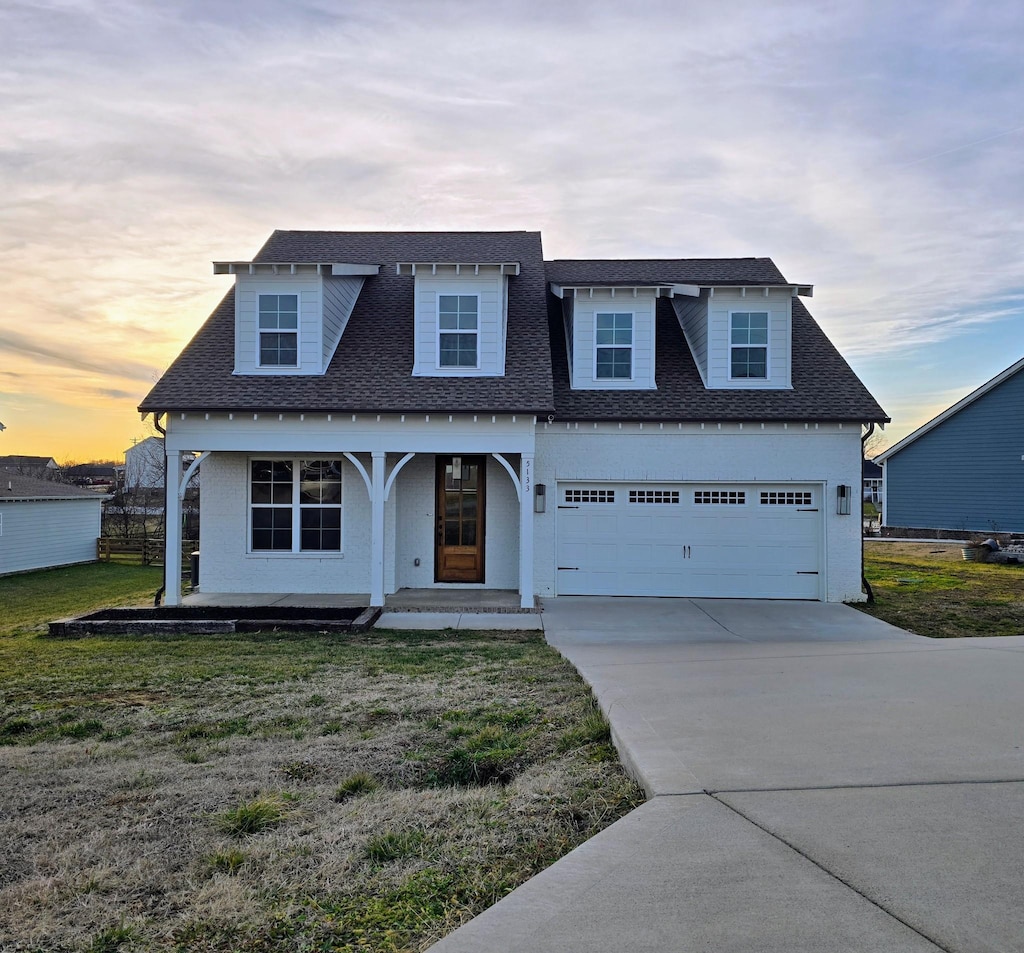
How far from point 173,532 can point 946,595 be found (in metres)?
14.3

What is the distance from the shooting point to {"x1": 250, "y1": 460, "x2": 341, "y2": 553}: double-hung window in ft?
45.9

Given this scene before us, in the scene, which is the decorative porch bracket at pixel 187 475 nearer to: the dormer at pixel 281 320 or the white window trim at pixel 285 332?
the dormer at pixel 281 320

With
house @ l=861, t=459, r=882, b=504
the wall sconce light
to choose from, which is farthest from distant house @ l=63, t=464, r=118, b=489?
house @ l=861, t=459, r=882, b=504

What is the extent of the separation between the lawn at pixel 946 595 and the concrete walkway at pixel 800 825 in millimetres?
4732

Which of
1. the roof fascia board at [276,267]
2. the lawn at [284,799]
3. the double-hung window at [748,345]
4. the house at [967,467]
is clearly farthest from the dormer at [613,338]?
the house at [967,467]

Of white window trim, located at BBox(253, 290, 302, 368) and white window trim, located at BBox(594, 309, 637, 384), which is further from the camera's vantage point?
white window trim, located at BBox(594, 309, 637, 384)

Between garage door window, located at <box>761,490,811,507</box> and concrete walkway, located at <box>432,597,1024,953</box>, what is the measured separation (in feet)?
21.1

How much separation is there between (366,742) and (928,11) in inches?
459

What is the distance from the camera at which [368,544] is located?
13.9 m

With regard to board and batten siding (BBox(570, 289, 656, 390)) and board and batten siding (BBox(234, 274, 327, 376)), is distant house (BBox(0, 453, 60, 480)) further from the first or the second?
board and batten siding (BBox(570, 289, 656, 390))

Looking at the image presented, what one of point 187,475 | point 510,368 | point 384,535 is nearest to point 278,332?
point 187,475

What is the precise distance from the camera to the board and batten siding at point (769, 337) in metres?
14.1

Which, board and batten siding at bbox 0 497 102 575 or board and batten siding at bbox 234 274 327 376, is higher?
board and batten siding at bbox 234 274 327 376

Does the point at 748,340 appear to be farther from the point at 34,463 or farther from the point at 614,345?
the point at 34,463
